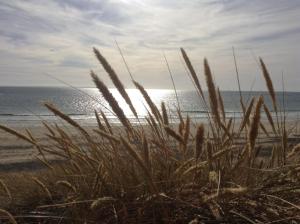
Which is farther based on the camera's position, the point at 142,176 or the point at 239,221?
the point at 142,176

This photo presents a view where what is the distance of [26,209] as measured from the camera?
2.33 metres

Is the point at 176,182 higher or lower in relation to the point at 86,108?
higher

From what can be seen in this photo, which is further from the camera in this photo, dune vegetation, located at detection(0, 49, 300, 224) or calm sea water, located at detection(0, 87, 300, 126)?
calm sea water, located at detection(0, 87, 300, 126)

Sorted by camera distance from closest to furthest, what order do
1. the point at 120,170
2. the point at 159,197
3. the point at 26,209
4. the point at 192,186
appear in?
the point at 159,197 < the point at 192,186 < the point at 120,170 < the point at 26,209

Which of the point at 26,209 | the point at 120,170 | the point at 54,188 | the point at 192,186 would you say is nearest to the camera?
the point at 192,186

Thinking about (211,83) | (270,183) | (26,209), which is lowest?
(26,209)

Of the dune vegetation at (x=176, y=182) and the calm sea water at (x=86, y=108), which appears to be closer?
the dune vegetation at (x=176, y=182)

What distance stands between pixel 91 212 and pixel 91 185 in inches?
8.2

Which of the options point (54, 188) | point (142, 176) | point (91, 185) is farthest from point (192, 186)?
point (54, 188)

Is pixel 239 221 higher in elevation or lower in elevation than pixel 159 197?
lower

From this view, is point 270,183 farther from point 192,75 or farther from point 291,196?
point 192,75

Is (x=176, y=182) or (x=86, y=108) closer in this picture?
(x=176, y=182)

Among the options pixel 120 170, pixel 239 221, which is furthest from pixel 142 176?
pixel 239 221

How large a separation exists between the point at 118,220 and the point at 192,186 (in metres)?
0.36
